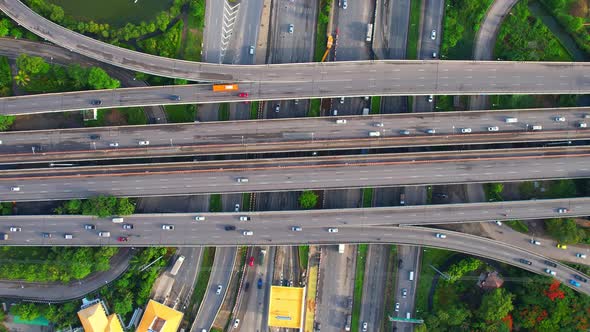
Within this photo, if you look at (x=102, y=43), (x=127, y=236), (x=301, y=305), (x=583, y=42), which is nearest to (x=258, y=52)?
(x=102, y=43)

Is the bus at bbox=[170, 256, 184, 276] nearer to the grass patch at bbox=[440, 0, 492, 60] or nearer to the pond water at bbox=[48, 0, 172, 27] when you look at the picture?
the pond water at bbox=[48, 0, 172, 27]

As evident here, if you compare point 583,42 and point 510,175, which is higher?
point 583,42

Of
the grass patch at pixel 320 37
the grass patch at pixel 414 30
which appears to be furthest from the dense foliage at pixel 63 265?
the grass patch at pixel 414 30

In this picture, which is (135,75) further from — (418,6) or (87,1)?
(418,6)

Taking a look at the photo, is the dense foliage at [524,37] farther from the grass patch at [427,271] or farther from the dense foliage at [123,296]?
→ the dense foliage at [123,296]

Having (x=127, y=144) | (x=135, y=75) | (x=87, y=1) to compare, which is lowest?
(x=127, y=144)

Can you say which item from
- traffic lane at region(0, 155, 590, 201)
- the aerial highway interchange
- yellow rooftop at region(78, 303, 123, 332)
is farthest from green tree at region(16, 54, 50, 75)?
yellow rooftop at region(78, 303, 123, 332)

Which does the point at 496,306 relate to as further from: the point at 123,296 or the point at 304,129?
the point at 123,296
